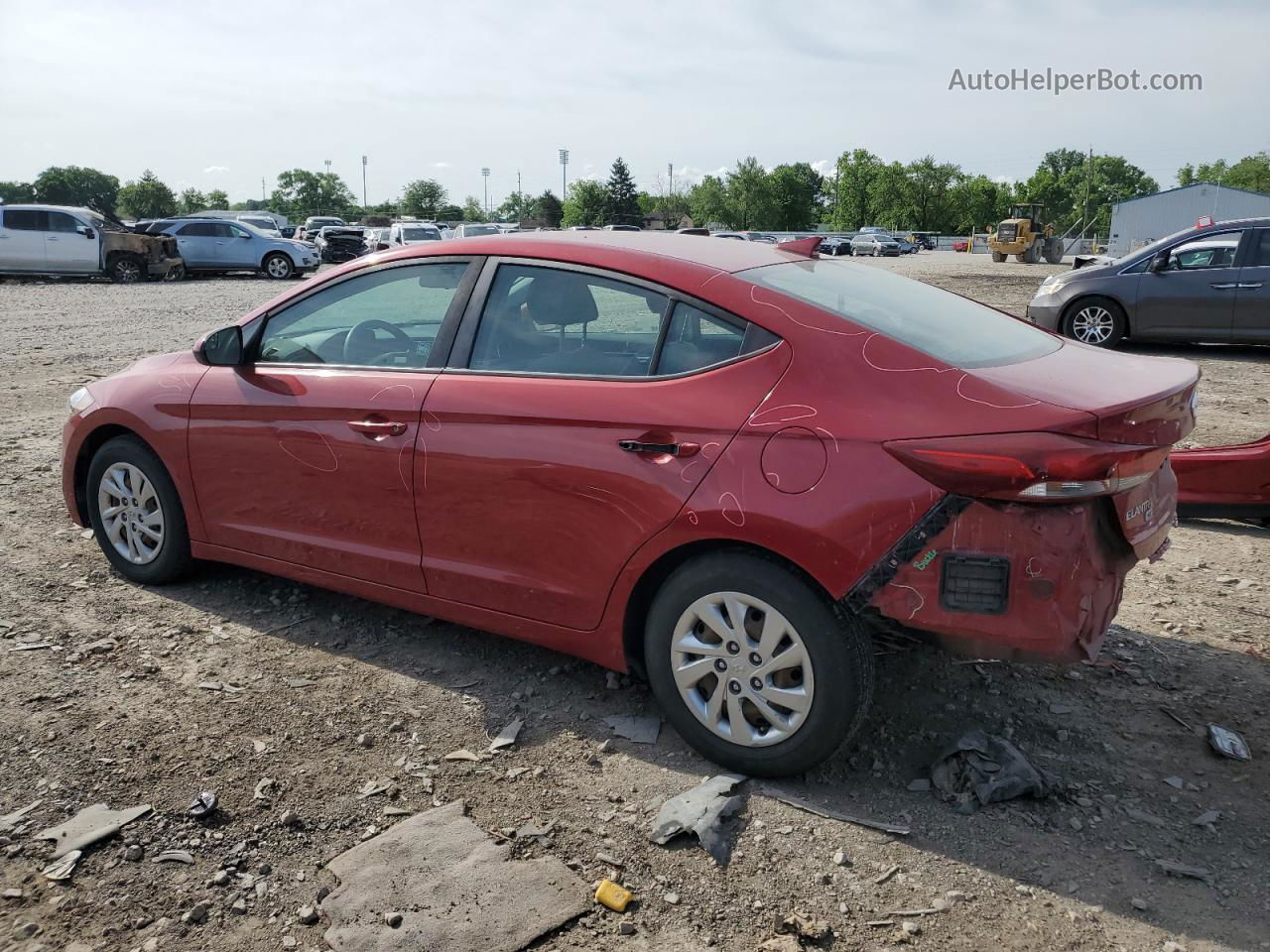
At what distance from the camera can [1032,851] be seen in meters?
2.96

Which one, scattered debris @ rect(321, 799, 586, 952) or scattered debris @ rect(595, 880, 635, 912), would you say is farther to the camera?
scattered debris @ rect(595, 880, 635, 912)

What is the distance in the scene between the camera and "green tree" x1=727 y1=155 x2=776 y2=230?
134125 mm

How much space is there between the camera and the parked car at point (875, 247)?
221 ft

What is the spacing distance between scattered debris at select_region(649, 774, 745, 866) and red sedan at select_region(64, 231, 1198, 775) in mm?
131

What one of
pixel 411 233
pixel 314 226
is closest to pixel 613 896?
pixel 411 233

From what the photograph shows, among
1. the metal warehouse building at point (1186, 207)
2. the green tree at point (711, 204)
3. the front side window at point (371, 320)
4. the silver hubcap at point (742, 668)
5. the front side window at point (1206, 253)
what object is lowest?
the silver hubcap at point (742, 668)

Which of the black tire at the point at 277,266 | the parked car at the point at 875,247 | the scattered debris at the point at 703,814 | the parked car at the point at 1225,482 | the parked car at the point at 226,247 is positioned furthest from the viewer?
the parked car at the point at 875,247

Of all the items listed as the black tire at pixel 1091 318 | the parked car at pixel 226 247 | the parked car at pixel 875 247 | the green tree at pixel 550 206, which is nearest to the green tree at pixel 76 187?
the green tree at pixel 550 206

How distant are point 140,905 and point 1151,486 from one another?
310 centimetres

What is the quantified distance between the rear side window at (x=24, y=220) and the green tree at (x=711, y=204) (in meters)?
113

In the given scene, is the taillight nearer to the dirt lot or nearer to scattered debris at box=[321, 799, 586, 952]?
the dirt lot

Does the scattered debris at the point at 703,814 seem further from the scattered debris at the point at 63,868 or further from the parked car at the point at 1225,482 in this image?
the parked car at the point at 1225,482

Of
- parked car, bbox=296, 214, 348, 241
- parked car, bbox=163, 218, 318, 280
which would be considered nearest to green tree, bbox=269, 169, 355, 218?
parked car, bbox=296, 214, 348, 241

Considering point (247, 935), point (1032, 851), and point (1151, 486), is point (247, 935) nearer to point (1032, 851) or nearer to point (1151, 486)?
point (1032, 851)
